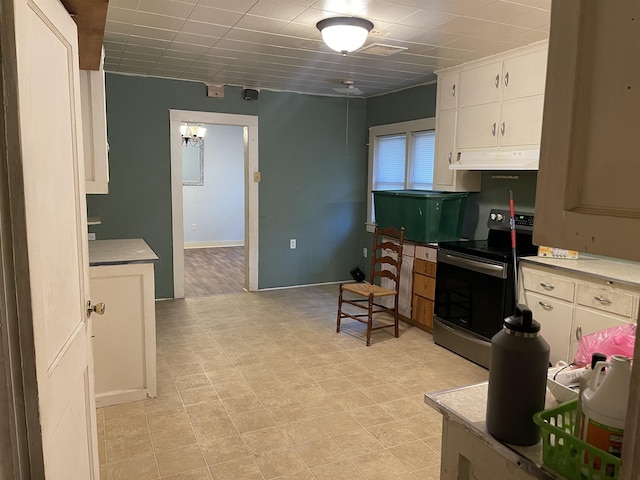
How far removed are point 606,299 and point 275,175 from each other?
377cm

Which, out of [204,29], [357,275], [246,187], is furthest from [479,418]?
[357,275]

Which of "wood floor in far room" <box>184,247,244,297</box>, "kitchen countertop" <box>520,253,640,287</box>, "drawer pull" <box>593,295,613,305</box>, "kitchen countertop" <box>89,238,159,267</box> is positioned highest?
"kitchen countertop" <box>89,238,159,267</box>

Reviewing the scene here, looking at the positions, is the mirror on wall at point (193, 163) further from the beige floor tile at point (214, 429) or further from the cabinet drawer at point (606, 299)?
the cabinet drawer at point (606, 299)

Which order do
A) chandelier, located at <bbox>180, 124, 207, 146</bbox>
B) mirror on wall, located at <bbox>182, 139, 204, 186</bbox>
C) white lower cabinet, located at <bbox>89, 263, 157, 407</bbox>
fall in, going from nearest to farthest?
white lower cabinet, located at <bbox>89, 263, 157, 407</bbox> < chandelier, located at <bbox>180, 124, 207, 146</bbox> < mirror on wall, located at <bbox>182, 139, 204, 186</bbox>

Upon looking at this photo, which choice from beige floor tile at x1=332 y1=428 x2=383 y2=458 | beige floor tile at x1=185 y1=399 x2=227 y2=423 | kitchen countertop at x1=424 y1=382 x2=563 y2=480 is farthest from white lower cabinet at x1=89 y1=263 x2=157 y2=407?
kitchen countertop at x1=424 y1=382 x2=563 y2=480

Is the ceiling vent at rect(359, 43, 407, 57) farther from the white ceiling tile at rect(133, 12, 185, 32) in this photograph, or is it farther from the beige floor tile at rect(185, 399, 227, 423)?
the beige floor tile at rect(185, 399, 227, 423)

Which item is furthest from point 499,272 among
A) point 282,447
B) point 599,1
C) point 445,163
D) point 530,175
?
point 599,1

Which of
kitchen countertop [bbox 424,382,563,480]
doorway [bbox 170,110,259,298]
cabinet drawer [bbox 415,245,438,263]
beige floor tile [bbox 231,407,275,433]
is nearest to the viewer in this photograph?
kitchen countertop [bbox 424,382,563,480]

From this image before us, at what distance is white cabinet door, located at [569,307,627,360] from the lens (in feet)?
8.93

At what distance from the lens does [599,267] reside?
2943mm

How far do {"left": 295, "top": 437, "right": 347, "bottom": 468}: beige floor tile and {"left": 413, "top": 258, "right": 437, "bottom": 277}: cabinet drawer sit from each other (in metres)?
1.99

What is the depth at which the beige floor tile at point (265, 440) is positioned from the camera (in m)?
2.47

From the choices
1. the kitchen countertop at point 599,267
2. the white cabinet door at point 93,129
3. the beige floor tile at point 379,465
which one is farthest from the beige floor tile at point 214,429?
the kitchen countertop at point 599,267

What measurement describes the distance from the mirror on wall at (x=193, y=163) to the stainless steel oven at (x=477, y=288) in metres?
5.77
